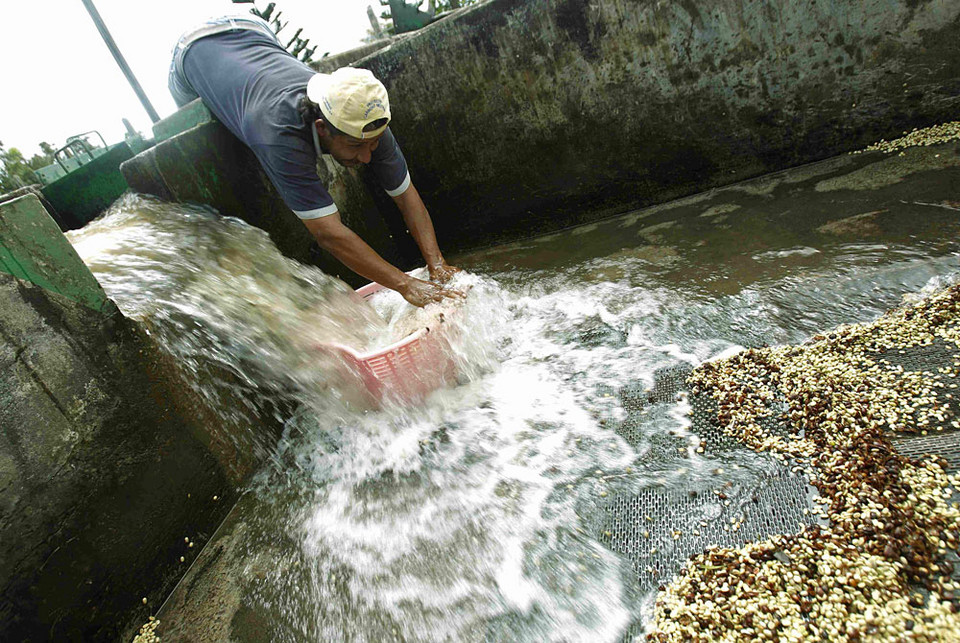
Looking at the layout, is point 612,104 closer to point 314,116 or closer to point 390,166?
point 390,166

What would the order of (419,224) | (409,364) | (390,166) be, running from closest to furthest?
1. (409,364)
2. (390,166)
3. (419,224)

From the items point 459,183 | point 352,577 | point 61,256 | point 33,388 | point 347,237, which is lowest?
point 352,577

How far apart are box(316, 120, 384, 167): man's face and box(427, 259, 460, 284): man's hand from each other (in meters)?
0.81

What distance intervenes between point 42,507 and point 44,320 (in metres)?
0.66

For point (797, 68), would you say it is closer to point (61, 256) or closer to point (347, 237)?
point (347, 237)

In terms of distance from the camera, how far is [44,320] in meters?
1.83

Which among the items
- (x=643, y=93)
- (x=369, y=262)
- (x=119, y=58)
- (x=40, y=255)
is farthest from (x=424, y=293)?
(x=119, y=58)

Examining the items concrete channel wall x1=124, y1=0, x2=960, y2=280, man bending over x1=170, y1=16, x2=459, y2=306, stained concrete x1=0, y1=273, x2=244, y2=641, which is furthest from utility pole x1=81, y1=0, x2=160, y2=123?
stained concrete x1=0, y1=273, x2=244, y2=641

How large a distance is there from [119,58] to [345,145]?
812cm

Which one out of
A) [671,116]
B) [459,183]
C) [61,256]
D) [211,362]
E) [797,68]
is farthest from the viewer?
[459,183]

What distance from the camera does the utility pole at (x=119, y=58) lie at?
25.5 feet

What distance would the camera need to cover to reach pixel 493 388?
274 centimetres

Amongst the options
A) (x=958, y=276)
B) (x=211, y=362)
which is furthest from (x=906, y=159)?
(x=211, y=362)

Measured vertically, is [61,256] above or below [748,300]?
above
